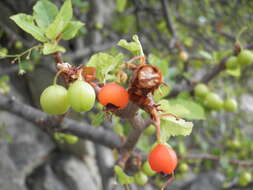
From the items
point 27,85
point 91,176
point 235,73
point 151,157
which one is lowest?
point 91,176

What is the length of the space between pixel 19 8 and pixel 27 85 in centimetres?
124

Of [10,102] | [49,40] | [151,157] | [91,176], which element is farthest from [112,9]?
[151,157]

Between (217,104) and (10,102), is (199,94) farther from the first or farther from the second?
(10,102)

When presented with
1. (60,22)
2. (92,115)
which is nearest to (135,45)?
(60,22)

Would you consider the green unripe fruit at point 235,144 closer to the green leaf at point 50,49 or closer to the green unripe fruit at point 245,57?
the green unripe fruit at point 245,57

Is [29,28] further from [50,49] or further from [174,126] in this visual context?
[174,126]

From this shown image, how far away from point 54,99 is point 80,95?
106 millimetres

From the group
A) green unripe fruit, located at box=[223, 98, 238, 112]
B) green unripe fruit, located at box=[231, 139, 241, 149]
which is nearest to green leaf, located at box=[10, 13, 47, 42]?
green unripe fruit, located at box=[223, 98, 238, 112]

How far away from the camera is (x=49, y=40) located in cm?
106

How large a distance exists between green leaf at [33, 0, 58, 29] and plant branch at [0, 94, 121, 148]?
645 millimetres

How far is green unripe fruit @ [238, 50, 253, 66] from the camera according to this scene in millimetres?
1771

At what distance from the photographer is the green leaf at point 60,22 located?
97 cm

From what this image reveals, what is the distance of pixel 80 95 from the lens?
815 millimetres

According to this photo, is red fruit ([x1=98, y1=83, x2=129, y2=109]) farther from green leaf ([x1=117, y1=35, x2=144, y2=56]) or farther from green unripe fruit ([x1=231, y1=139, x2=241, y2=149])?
green unripe fruit ([x1=231, y1=139, x2=241, y2=149])
